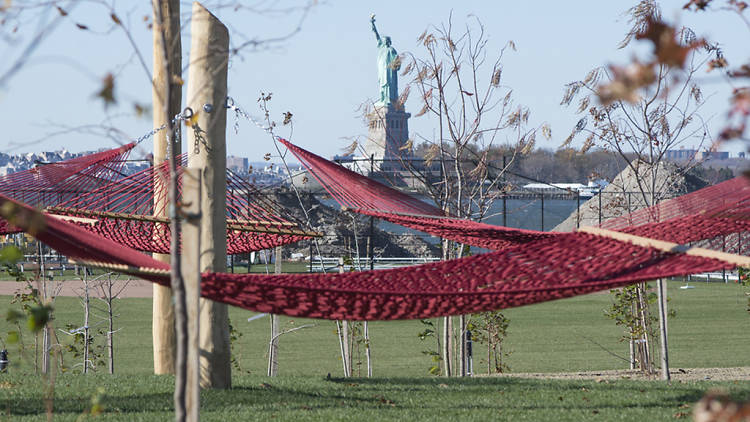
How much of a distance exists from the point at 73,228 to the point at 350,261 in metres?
3.64

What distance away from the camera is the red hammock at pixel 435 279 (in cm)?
242

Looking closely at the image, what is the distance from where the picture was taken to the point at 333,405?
12.6ft

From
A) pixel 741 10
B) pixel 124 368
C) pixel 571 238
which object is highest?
pixel 741 10

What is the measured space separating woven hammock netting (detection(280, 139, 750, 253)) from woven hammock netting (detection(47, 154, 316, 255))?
327mm

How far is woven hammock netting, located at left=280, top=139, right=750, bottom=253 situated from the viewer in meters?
3.30

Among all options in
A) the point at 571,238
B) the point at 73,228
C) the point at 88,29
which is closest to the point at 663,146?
the point at 571,238

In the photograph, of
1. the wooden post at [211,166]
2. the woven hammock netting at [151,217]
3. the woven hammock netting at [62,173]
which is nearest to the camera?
the wooden post at [211,166]

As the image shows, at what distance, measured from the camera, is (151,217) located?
4422 mm

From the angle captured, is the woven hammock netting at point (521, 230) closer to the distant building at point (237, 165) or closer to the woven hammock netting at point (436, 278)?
the woven hammock netting at point (436, 278)

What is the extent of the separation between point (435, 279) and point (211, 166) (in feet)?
4.98

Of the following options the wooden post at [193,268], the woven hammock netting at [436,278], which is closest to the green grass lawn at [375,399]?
the woven hammock netting at [436,278]

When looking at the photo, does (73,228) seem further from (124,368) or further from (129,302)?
(129,302)

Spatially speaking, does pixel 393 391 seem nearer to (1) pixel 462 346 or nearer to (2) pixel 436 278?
(1) pixel 462 346

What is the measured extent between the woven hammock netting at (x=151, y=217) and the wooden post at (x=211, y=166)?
55 centimetres
